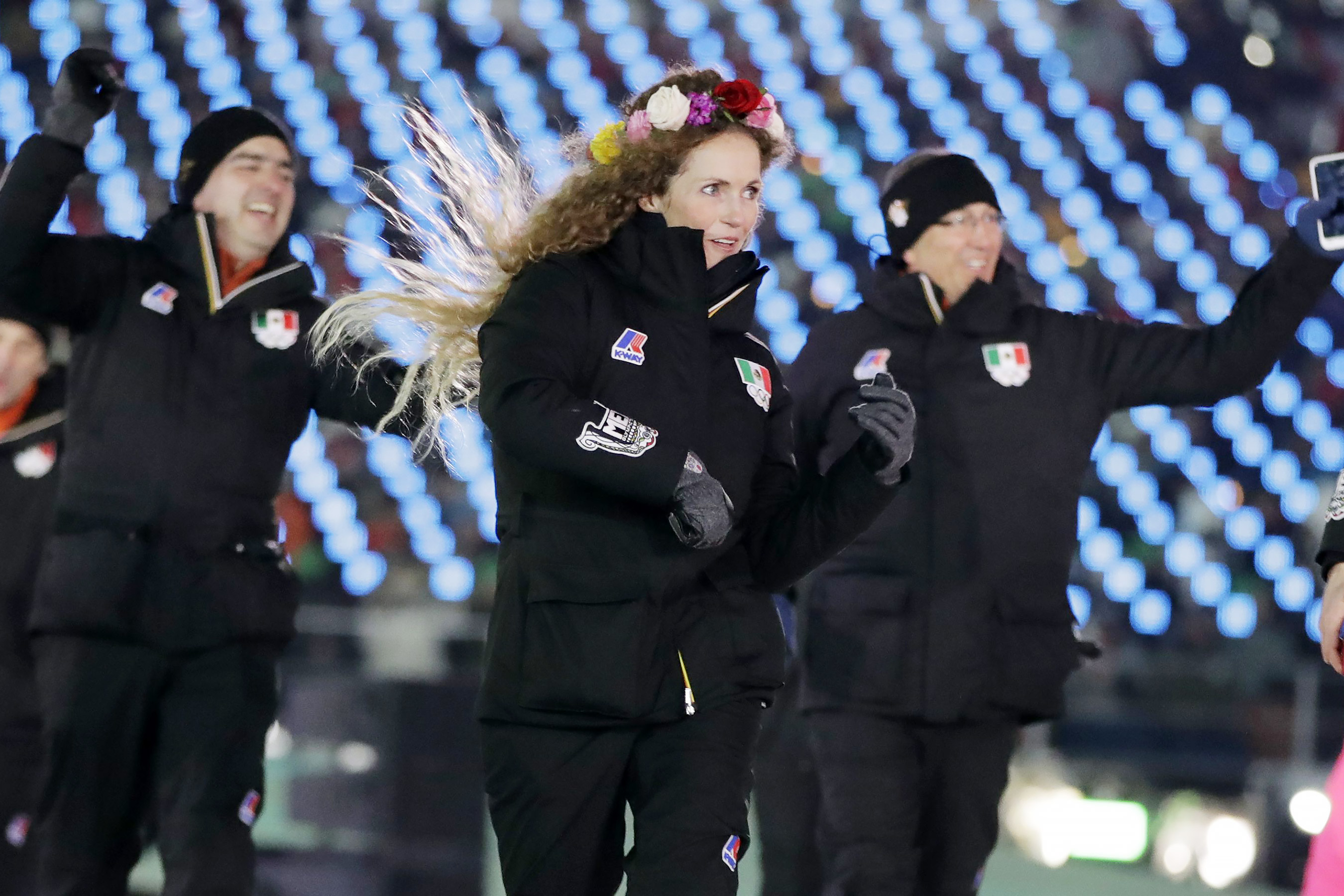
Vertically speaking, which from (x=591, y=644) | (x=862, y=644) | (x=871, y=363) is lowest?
(x=862, y=644)

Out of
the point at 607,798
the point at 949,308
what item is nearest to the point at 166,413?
the point at 607,798

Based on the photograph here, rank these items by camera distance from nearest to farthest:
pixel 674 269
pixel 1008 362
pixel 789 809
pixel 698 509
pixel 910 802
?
1. pixel 698 509
2. pixel 674 269
3. pixel 910 802
4. pixel 1008 362
5. pixel 789 809

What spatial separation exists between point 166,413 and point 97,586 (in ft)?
1.31

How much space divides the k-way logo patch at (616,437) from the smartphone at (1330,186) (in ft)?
5.45

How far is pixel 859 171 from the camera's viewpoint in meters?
7.55

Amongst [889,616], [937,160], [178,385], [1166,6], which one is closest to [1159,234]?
[1166,6]

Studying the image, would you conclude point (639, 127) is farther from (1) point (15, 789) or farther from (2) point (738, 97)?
(1) point (15, 789)

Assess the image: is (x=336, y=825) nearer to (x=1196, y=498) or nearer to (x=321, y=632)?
(x=321, y=632)

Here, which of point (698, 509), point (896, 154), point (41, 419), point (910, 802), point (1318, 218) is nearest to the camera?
point (698, 509)

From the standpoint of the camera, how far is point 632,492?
9.07 feet

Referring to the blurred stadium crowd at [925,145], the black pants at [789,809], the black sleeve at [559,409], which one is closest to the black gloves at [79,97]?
the black sleeve at [559,409]

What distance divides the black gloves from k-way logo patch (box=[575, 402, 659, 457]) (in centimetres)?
165

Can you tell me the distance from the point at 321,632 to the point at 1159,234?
11.9ft

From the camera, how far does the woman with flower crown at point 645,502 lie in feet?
9.38
